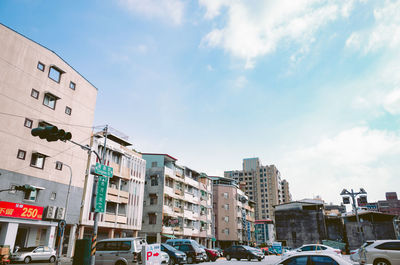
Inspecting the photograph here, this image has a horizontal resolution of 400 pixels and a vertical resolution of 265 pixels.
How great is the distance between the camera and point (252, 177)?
138625 millimetres

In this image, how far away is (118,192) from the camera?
38750mm

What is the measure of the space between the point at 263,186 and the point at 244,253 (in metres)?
105

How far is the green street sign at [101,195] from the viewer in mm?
14792

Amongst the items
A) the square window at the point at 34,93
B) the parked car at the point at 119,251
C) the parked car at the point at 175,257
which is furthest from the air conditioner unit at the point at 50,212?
the parked car at the point at 119,251

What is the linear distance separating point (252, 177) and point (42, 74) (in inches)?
4634

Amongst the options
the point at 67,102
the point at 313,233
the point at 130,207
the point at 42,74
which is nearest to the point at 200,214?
the point at 130,207

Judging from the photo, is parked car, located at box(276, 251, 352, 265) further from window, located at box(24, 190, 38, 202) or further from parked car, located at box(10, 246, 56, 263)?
window, located at box(24, 190, 38, 202)

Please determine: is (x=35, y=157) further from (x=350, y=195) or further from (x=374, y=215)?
(x=374, y=215)

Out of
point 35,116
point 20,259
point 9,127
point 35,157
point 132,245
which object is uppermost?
point 35,116

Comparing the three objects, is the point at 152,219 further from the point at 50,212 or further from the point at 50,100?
the point at 50,100

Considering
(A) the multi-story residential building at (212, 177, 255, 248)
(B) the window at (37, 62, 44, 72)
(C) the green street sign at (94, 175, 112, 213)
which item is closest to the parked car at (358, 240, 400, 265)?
(C) the green street sign at (94, 175, 112, 213)

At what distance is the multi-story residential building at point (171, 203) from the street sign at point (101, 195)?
3181cm

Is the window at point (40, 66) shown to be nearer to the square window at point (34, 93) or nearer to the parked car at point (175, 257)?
the square window at point (34, 93)

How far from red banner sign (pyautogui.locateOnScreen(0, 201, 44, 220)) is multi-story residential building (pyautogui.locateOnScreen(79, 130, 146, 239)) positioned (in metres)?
5.74
